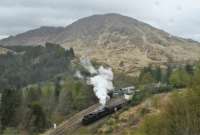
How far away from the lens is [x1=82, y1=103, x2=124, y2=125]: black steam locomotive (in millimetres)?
105562

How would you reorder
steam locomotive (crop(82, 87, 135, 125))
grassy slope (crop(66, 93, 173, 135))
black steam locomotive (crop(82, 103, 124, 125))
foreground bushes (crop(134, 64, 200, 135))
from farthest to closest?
steam locomotive (crop(82, 87, 135, 125))
black steam locomotive (crop(82, 103, 124, 125))
grassy slope (crop(66, 93, 173, 135))
foreground bushes (crop(134, 64, 200, 135))

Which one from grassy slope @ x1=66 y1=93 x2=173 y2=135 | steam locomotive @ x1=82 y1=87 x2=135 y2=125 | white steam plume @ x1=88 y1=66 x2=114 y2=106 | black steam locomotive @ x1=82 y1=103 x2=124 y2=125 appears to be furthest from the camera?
white steam plume @ x1=88 y1=66 x2=114 y2=106

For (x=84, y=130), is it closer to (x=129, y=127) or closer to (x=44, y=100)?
(x=129, y=127)

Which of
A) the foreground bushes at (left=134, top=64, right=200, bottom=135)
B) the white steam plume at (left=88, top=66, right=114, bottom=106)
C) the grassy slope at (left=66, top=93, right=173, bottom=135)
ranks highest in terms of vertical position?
the foreground bushes at (left=134, top=64, right=200, bottom=135)

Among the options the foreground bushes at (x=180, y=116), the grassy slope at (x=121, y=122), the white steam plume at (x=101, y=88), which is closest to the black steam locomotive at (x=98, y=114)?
the grassy slope at (x=121, y=122)

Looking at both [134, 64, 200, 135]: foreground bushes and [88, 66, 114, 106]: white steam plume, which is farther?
[88, 66, 114, 106]: white steam plume

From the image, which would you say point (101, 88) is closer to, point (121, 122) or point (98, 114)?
point (98, 114)

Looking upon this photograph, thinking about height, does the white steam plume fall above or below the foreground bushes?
below

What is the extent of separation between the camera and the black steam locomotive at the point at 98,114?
346 ft

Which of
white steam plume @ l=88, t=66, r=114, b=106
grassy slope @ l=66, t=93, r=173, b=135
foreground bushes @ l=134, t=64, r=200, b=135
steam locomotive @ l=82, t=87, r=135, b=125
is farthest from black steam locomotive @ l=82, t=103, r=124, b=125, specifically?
foreground bushes @ l=134, t=64, r=200, b=135

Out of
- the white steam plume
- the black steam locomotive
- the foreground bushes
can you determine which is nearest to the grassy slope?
the black steam locomotive

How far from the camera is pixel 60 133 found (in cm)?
11106

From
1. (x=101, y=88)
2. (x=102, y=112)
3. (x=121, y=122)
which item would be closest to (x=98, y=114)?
(x=102, y=112)

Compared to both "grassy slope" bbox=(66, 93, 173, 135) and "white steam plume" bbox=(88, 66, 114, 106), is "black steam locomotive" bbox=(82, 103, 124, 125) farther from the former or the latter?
"white steam plume" bbox=(88, 66, 114, 106)
